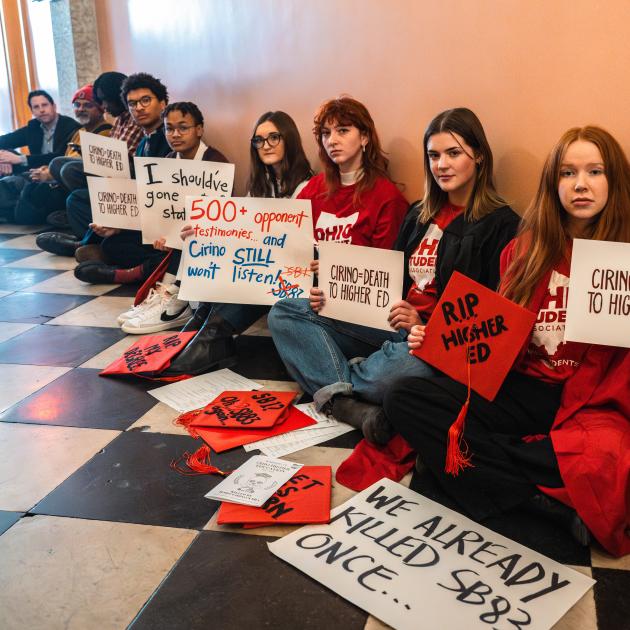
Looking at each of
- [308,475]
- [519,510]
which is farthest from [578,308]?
[308,475]

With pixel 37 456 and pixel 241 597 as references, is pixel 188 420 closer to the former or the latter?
pixel 37 456

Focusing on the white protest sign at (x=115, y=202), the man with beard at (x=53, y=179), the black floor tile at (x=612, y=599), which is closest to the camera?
the black floor tile at (x=612, y=599)

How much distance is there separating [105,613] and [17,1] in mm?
6113

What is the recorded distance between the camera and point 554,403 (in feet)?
5.19

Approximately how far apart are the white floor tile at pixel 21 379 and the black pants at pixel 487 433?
4.19 ft

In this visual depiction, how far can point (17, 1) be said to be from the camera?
5.95 meters

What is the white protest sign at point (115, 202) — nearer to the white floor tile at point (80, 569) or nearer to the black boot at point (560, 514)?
the white floor tile at point (80, 569)

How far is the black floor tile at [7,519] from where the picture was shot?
5.08 feet

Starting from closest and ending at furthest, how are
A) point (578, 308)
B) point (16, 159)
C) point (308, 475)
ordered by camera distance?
point (578, 308), point (308, 475), point (16, 159)

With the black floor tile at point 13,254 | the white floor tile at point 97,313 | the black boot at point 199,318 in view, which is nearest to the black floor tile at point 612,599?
the black boot at point 199,318

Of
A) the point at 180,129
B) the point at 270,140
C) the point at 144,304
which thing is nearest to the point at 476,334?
the point at 270,140

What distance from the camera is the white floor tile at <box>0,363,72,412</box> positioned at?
2234 millimetres

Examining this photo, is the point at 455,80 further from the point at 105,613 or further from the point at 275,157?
the point at 105,613

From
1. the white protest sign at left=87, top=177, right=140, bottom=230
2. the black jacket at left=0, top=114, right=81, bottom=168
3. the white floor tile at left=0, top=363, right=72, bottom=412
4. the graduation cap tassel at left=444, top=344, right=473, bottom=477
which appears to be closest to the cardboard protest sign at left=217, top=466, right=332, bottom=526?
the graduation cap tassel at left=444, top=344, right=473, bottom=477
